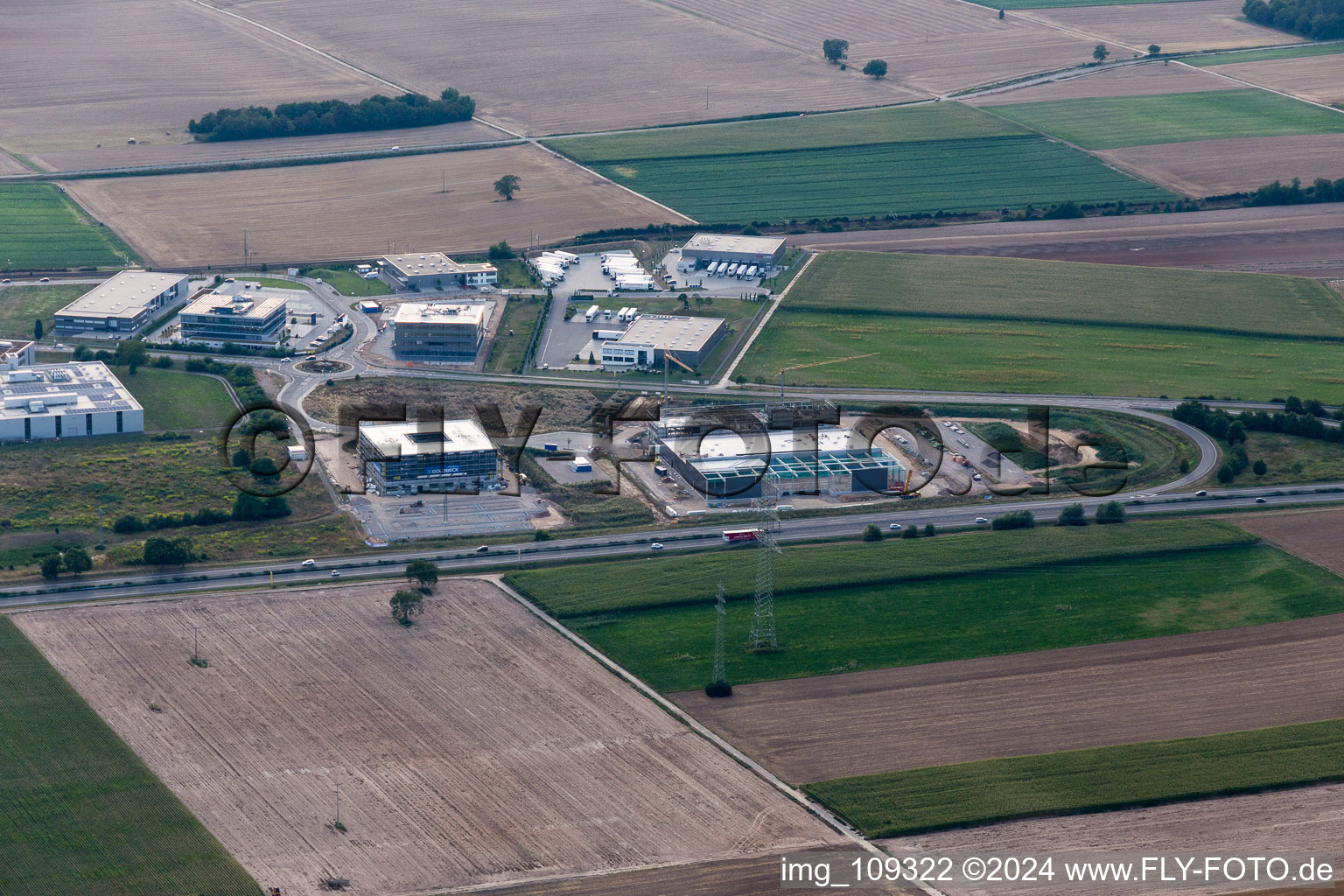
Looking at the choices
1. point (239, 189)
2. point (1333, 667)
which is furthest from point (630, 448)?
point (239, 189)

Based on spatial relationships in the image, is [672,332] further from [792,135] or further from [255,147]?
[255,147]

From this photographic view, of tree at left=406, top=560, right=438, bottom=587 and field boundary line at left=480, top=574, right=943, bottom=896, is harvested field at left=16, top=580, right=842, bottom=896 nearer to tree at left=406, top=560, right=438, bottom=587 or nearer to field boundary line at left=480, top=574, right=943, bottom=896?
field boundary line at left=480, top=574, right=943, bottom=896

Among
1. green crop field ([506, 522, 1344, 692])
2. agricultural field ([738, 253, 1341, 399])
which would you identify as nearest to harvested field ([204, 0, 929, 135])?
agricultural field ([738, 253, 1341, 399])

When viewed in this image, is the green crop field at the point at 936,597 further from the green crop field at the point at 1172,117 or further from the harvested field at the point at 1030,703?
the green crop field at the point at 1172,117

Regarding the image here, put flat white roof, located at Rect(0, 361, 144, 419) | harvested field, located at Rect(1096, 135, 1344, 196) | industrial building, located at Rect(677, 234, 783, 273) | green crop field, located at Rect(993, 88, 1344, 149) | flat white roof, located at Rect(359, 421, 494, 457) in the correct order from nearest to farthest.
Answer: flat white roof, located at Rect(359, 421, 494, 457)
flat white roof, located at Rect(0, 361, 144, 419)
industrial building, located at Rect(677, 234, 783, 273)
harvested field, located at Rect(1096, 135, 1344, 196)
green crop field, located at Rect(993, 88, 1344, 149)

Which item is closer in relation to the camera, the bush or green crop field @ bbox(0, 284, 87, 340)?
the bush

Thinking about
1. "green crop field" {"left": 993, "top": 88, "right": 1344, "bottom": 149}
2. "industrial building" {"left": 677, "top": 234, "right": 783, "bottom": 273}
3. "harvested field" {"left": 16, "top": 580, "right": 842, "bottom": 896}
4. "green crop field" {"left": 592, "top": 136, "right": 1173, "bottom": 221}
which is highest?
"green crop field" {"left": 993, "top": 88, "right": 1344, "bottom": 149}

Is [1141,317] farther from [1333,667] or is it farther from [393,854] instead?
[393,854]

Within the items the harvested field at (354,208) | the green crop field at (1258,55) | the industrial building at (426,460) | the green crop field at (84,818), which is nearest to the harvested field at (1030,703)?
the green crop field at (84,818)
